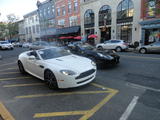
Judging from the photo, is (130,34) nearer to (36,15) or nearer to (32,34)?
(36,15)

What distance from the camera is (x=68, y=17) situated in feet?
92.4

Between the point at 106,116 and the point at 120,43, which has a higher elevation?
the point at 120,43

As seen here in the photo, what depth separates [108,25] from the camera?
21.9 meters

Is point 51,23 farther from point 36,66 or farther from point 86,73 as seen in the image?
point 86,73

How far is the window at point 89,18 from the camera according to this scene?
24138mm

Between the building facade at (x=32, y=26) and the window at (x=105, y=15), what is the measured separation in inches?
926

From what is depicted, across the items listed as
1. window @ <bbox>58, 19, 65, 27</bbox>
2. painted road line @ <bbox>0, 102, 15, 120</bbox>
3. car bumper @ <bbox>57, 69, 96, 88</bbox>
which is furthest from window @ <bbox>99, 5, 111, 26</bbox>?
painted road line @ <bbox>0, 102, 15, 120</bbox>

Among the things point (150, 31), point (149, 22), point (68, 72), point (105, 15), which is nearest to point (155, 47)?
point (149, 22)

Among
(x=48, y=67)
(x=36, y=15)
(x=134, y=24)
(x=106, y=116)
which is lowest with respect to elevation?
(x=106, y=116)

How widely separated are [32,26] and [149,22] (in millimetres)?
35981

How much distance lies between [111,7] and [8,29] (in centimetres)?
4640

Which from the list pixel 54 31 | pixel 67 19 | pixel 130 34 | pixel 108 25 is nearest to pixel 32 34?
pixel 54 31

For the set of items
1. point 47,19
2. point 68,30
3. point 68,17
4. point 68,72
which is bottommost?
point 68,72

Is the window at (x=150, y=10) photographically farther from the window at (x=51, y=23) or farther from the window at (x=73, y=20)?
the window at (x=51, y=23)
